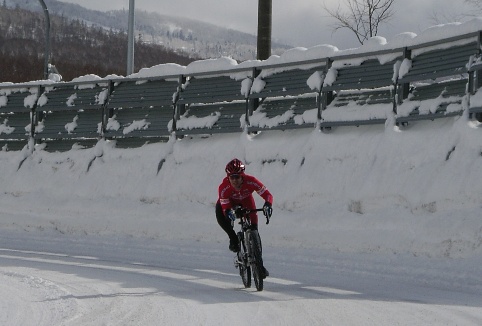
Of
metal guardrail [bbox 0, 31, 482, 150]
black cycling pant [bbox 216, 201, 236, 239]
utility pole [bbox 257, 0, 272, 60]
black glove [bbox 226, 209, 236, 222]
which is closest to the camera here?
black glove [bbox 226, 209, 236, 222]

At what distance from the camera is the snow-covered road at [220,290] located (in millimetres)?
8758

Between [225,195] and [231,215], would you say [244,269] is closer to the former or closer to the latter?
[231,215]

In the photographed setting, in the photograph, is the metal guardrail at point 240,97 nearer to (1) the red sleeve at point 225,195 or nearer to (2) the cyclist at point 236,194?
(2) the cyclist at point 236,194

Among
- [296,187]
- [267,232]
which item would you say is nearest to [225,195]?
[267,232]

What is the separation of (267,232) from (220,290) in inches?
197

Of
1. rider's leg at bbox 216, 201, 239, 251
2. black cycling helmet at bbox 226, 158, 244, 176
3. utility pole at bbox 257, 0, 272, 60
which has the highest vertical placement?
utility pole at bbox 257, 0, 272, 60

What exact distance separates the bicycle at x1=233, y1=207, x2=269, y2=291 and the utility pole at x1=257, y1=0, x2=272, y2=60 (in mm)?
11450

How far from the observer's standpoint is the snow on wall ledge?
13.6 meters

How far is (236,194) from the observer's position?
12094mm

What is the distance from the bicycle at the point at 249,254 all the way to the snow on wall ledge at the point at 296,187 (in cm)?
298

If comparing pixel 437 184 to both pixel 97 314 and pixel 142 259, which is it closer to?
pixel 142 259

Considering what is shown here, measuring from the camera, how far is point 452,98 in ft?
47.6

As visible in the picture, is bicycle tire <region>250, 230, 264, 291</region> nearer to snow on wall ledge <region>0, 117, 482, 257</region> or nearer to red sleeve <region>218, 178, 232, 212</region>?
red sleeve <region>218, 178, 232, 212</region>

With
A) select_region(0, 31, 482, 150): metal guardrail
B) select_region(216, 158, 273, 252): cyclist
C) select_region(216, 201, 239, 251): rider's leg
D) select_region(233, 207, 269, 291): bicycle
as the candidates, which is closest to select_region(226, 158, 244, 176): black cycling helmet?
select_region(216, 158, 273, 252): cyclist
